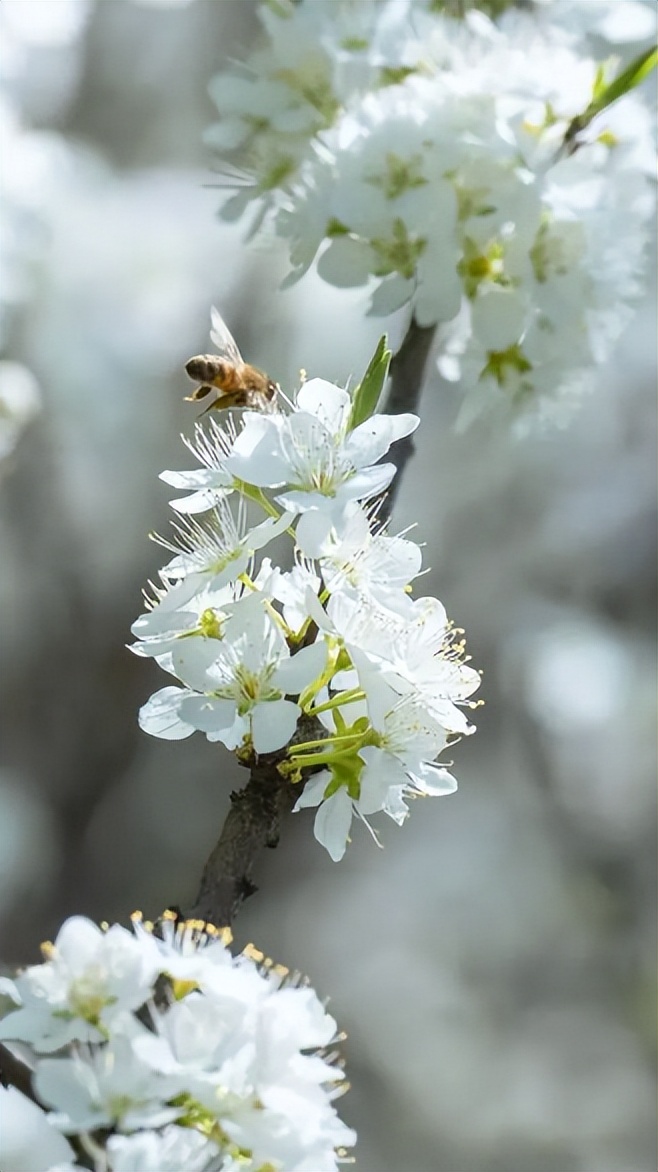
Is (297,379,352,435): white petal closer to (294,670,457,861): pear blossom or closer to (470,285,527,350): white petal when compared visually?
(294,670,457,861): pear blossom

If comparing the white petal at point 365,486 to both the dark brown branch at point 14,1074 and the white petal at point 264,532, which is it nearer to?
the white petal at point 264,532

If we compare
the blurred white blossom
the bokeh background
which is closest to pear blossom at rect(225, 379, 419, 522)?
the blurred white blossom

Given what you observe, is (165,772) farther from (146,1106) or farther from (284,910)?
(146,1106)

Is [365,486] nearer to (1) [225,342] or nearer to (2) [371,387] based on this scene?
(2) [371,387]

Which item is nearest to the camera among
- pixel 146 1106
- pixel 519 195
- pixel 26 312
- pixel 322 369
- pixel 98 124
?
pixel 146 1106

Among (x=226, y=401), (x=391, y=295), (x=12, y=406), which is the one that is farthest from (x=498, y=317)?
(x=12, y=406)

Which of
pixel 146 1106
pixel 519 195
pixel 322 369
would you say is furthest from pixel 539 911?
pixel 146 1106

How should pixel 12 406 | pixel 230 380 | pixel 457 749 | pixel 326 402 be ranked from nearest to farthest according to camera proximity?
pixel 326 402 < pixel 230 380 < pixel 12 406 < pixel 457 749
